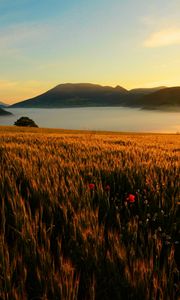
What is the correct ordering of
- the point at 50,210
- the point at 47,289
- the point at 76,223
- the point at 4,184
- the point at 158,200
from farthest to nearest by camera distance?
the point at 4,184, the point at 158,200, the point at 50,210, the point at 76,223, the point at 47,289

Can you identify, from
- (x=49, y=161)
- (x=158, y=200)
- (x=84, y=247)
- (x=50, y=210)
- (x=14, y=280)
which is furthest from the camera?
(x=49, y=161)

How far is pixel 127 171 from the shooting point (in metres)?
3.64

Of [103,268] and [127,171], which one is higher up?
[127,171]

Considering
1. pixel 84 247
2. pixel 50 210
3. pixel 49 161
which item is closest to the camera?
pixel 84 247

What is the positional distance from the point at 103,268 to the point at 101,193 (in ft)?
4.03

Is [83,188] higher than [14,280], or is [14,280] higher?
[83,188]

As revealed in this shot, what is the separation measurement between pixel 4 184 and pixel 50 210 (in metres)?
1.03

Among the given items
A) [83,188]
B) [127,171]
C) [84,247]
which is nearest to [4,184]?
[83,188]

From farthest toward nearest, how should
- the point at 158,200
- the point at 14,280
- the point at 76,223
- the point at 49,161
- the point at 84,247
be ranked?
the point at 49,161 → the point at 158,200 → the point at 76,223 → the point at 84,247 → the point at 14,280

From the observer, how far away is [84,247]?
1.91m

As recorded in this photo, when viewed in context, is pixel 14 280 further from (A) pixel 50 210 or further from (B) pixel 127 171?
(B) pixel 127 171

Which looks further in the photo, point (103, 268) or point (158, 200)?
point (158, 200)

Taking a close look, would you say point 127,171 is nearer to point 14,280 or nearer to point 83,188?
point 83,188

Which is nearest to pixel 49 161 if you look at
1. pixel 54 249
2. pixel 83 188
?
pixel 83 188
